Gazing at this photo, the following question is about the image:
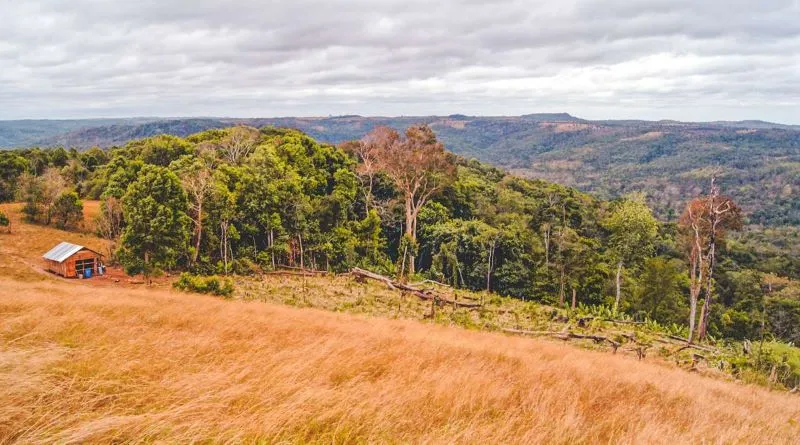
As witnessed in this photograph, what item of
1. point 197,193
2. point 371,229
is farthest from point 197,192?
point 371,229

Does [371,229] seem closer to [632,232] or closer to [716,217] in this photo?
[632,232]

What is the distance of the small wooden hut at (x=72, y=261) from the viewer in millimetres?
28922

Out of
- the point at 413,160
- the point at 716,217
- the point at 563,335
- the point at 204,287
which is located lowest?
the point at 563,335

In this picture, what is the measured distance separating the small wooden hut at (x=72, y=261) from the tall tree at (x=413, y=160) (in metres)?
20.8

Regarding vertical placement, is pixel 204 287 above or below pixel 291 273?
above

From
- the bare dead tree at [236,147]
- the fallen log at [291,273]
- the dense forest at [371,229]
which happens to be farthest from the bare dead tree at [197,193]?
the bare dead tree at [236,147]

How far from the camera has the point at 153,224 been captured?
92.1 feet

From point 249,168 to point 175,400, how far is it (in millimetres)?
36230

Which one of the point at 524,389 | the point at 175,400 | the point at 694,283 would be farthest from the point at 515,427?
the point at 694,283

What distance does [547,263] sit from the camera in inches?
1609

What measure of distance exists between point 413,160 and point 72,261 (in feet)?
77.6

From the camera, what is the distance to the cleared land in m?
3.47

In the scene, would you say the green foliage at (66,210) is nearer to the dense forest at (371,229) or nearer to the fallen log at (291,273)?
the dense forest at (371,229)

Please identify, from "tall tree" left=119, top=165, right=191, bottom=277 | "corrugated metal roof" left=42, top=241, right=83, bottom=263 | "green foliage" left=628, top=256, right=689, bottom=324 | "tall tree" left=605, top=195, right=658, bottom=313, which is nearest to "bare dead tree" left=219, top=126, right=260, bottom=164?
"tall tree" left=119, top=165, right=191, bottom=277
